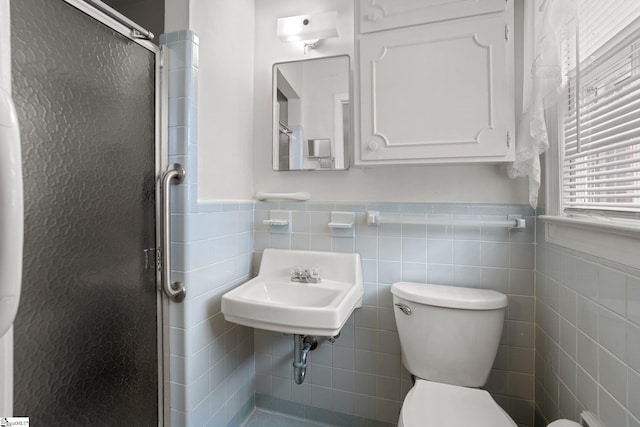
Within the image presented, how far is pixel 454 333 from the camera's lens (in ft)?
4.00

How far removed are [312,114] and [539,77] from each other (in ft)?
3.18

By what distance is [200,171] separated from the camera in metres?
1.30

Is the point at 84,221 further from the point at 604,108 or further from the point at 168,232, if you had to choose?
the point at 604,108

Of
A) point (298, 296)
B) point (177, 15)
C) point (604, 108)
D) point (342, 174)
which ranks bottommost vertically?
point (298, 296)

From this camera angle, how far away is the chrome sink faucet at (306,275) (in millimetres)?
1496

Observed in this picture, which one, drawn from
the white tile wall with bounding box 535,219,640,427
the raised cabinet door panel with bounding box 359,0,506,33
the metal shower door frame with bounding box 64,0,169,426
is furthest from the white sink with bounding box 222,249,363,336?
the raised cabinet door panel with bounding box 359,0,506,33

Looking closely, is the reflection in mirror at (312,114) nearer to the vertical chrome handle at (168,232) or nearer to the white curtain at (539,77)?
the vertical chrome handle at (168,232)

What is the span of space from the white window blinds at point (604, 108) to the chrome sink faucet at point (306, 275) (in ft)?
3.49

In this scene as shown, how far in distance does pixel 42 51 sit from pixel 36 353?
83 cm

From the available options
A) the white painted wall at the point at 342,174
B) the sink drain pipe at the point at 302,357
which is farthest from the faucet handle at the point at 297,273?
the white painted wall at the point at 342,174

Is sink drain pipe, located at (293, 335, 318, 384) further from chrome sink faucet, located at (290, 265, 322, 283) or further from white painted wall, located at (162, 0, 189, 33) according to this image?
white painted wall, located at (162, 0, 189, 33)

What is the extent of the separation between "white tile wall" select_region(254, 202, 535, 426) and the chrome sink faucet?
5.9 inches

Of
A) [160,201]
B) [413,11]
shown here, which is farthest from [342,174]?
[160,201]

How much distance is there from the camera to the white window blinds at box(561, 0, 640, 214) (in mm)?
768
